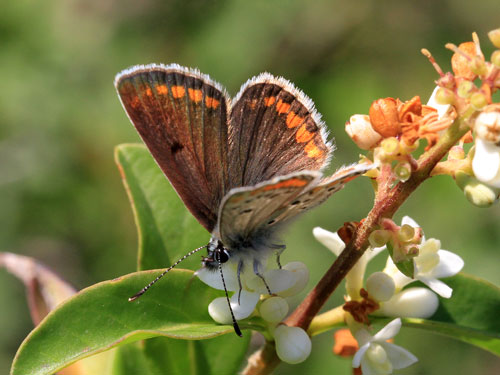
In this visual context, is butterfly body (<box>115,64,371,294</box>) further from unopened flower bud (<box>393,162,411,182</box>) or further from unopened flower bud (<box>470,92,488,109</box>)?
unopened flower bud (<box>470,92,488,109</box>)

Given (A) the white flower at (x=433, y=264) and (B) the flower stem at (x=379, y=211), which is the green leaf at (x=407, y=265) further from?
(A) the white flower at (x=433, y=264)

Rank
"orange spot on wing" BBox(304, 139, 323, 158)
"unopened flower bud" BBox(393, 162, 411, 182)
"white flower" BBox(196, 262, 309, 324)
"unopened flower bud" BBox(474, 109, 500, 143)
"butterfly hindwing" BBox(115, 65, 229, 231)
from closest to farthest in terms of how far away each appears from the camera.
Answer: "unopened flower bud" BBox(474, 109, 500, 143), "unopened flower bud" BBox(393, 162, 411, 182), "white flower" BBox(196, 262, 309, 324), "butterfly hindwing" BBox(115, 65, 229, 231), "orange spot on wing" BBox(304, 139, 323, 158)

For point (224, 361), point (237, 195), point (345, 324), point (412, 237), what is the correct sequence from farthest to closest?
1. point (224, 361)
2. point (345, 324)
3. point (237, 195)
4. point (412, 237)

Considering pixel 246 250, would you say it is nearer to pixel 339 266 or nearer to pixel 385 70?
pixel 339 266

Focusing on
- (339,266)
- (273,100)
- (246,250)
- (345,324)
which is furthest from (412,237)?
(273,100)

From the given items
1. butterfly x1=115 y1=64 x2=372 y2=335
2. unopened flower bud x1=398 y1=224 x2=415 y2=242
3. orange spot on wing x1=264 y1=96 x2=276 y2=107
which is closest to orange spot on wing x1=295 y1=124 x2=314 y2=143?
butterfly x1=115 y1=64 x2=372 y2=335

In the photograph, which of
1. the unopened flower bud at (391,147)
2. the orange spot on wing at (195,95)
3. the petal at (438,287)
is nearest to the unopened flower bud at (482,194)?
the unopened flower bud at (391,147)
